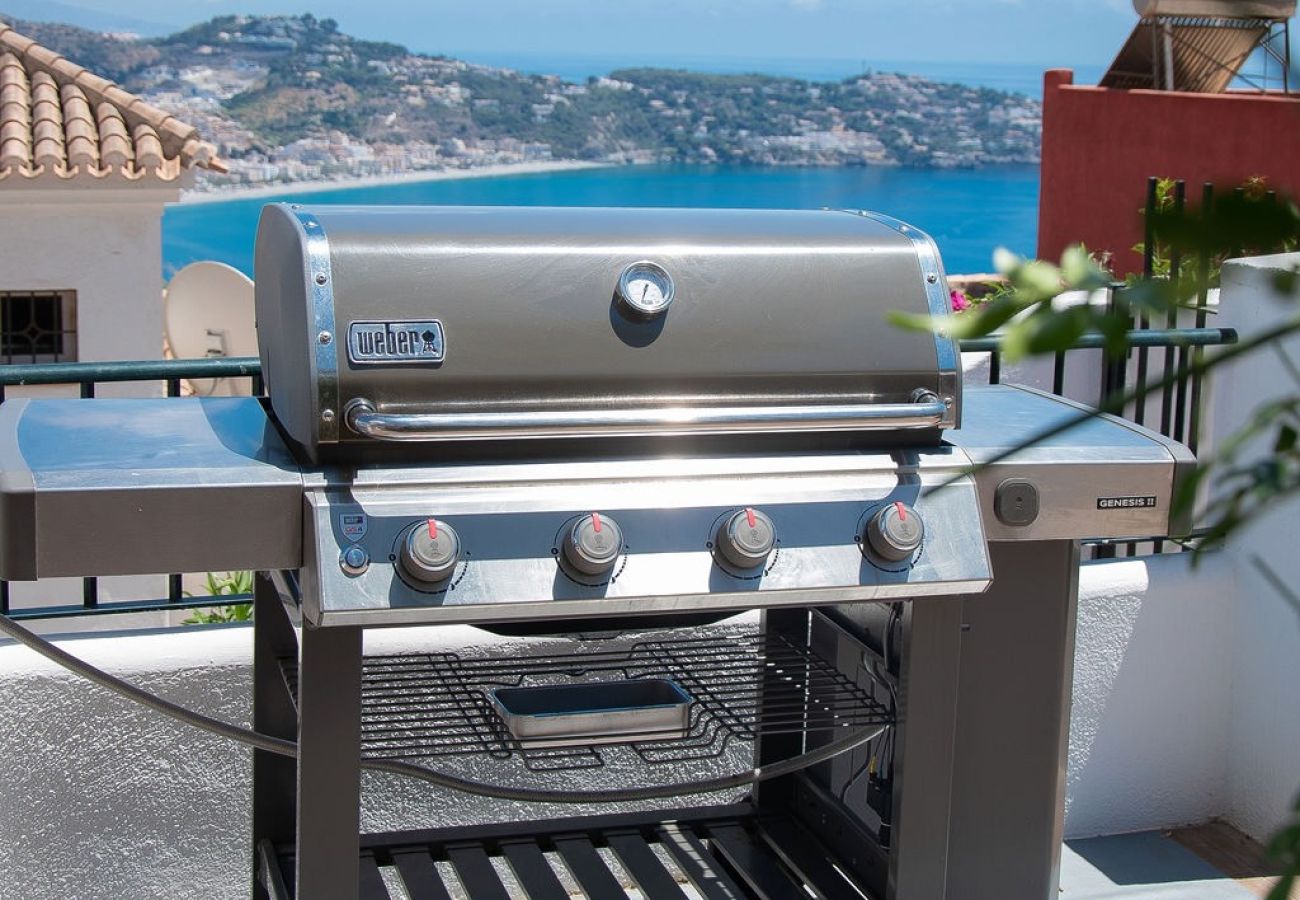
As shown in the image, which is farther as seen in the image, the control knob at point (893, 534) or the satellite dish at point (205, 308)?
the satellite dish at point (205, 308)

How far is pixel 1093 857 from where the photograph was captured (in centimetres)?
376

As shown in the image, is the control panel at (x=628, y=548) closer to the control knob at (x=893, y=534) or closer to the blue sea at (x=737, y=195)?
the control knob at (x=893, y=534)

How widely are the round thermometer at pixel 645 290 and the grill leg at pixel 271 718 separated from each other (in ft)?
Answer: 3.06

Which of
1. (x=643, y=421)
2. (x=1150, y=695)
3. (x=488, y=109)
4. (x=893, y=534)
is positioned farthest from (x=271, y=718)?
(x=488, y=109)

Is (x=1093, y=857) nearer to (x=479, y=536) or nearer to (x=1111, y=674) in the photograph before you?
(x=1111, y=674)

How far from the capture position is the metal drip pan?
2.28 meters

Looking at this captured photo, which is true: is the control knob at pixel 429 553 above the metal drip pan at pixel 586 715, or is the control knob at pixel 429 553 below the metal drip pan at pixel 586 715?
above

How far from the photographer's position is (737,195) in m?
63.3

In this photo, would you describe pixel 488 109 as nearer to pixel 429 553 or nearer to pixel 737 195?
pixel 737 195

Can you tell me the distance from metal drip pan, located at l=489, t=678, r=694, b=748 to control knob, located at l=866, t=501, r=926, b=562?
1.33 feet

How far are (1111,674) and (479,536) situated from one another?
2180 mm

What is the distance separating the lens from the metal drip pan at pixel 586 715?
2.28 metres

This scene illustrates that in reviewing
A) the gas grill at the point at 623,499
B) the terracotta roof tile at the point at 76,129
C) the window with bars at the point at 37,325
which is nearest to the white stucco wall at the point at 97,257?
the window with bars at the point at 37,325

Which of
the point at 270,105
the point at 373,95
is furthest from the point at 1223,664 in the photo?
the point at 373,95
